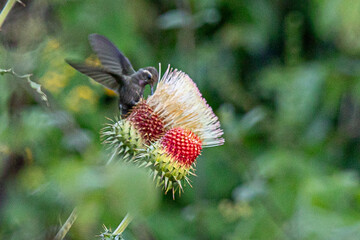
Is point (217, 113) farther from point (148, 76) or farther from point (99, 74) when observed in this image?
point (99, 74)

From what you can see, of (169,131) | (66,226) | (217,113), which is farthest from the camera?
(217,113)

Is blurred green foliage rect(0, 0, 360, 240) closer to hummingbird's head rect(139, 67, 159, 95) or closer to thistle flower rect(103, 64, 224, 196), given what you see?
thistle flower rect(103, 64, 224, 196)

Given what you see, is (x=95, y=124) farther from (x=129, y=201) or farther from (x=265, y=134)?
(x=129, y=201)

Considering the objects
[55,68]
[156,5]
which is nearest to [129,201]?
[55,68]

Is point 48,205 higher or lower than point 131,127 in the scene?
lower

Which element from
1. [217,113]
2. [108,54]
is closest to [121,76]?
[108,54]

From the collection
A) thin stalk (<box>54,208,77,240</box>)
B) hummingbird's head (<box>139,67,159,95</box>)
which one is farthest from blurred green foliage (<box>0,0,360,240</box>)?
hummingbird's head (<box>139,67,159,95</box>)

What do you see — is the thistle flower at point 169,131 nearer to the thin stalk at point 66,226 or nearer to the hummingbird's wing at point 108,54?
the hummingbird's wing at point 108,54
